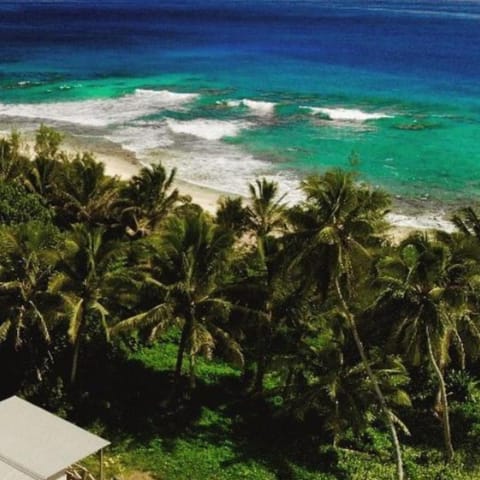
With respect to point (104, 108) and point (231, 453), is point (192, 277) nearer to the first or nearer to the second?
point (231, 453)

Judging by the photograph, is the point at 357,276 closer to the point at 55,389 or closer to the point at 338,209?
the point at 338,209

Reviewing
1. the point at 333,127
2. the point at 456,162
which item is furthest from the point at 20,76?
the point at 456,162

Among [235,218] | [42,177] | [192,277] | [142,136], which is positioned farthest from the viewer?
[142,136]

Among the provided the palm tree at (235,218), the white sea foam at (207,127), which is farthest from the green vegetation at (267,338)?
the white sea foam at (207,127)

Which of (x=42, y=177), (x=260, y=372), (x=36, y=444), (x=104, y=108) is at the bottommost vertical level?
(x=260, y=372)

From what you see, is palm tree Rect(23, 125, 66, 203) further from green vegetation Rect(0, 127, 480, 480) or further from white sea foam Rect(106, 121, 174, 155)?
white sea foam Rect(106, 121, 174, 155)

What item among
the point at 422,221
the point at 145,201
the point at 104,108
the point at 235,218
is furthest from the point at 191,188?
the point at 104,108

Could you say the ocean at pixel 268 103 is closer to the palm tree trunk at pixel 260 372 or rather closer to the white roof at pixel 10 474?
the palm tree trunk at pixel 260 372

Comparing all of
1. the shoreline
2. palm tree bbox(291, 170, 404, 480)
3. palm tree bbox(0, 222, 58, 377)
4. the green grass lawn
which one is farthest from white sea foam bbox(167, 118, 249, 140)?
palm tree bbox(291, 170, 404, 480)
